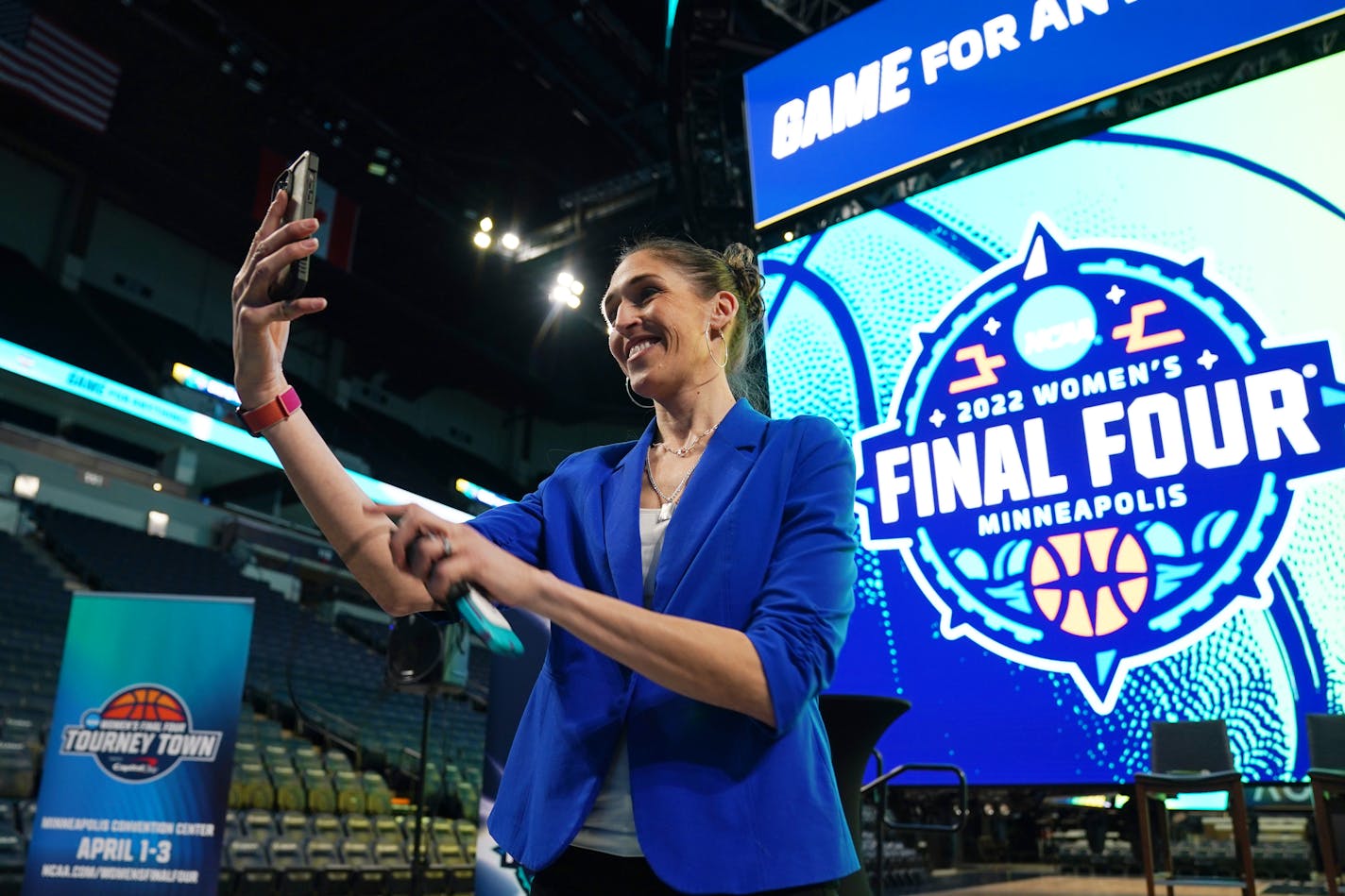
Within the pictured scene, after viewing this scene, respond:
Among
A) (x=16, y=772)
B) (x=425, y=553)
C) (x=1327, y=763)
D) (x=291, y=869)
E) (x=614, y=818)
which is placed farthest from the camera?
(x=291, y=869)

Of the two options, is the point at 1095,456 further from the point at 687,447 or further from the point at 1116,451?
the point at 687,447

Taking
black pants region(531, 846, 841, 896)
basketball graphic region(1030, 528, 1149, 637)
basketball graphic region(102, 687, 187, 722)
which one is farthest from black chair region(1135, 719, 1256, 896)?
basketball graphic region(102, 687, 187, 722)

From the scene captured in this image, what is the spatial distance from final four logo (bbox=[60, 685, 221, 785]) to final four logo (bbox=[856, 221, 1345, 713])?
117 inches

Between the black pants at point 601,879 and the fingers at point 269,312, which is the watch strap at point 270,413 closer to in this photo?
the fingers at point 269,312

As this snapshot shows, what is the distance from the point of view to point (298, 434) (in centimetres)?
100

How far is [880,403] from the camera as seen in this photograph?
3.63 m

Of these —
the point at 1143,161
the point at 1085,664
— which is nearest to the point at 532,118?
the point at 1143,161

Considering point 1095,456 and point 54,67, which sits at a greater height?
point 54,67

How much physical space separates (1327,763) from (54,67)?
42.0ft

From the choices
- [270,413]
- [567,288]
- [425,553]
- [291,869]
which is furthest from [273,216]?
[567,288]

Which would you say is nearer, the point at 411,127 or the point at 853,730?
the point at 853,730

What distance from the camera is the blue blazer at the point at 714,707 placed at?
2.60 feet

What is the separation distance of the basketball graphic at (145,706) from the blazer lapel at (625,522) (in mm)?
3798

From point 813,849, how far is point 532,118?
39.2ft
